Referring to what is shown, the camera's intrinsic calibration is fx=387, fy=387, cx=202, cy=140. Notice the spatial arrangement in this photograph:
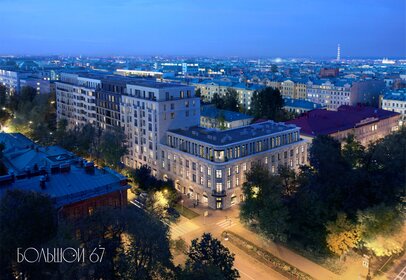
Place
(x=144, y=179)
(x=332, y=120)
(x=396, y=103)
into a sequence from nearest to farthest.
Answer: (x=144, y=179), (x=332, y=120), (x=396, y=103)

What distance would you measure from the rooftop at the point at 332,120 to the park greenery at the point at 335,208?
27.6m

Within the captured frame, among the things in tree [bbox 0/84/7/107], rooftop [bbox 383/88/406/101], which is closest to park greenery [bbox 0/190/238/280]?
rooftop [bbox 383/88/406/101]

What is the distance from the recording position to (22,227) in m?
26.5

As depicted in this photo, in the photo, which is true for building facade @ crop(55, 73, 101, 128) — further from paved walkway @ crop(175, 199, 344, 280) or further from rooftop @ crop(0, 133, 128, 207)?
paved walkway @ crop(175, 199, 344, 280)

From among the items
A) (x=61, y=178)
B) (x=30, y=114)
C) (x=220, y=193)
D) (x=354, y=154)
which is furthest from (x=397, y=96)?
(x=61, y=178)

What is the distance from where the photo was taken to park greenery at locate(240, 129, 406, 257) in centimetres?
3909

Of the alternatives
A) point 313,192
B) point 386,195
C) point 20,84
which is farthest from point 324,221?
point 20,84

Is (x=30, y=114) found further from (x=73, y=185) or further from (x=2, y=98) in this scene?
(x=73, y=185)

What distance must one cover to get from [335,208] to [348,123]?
1758 inches

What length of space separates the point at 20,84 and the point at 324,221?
433 feet

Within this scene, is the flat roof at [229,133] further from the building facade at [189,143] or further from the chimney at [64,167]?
the chimney at [64,167]

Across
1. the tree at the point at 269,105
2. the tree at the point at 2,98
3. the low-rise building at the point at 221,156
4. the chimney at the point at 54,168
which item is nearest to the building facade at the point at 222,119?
the tree at the point at 269,105

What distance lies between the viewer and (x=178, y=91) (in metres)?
68.5

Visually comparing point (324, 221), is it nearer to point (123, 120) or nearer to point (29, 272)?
point (29, 272)
